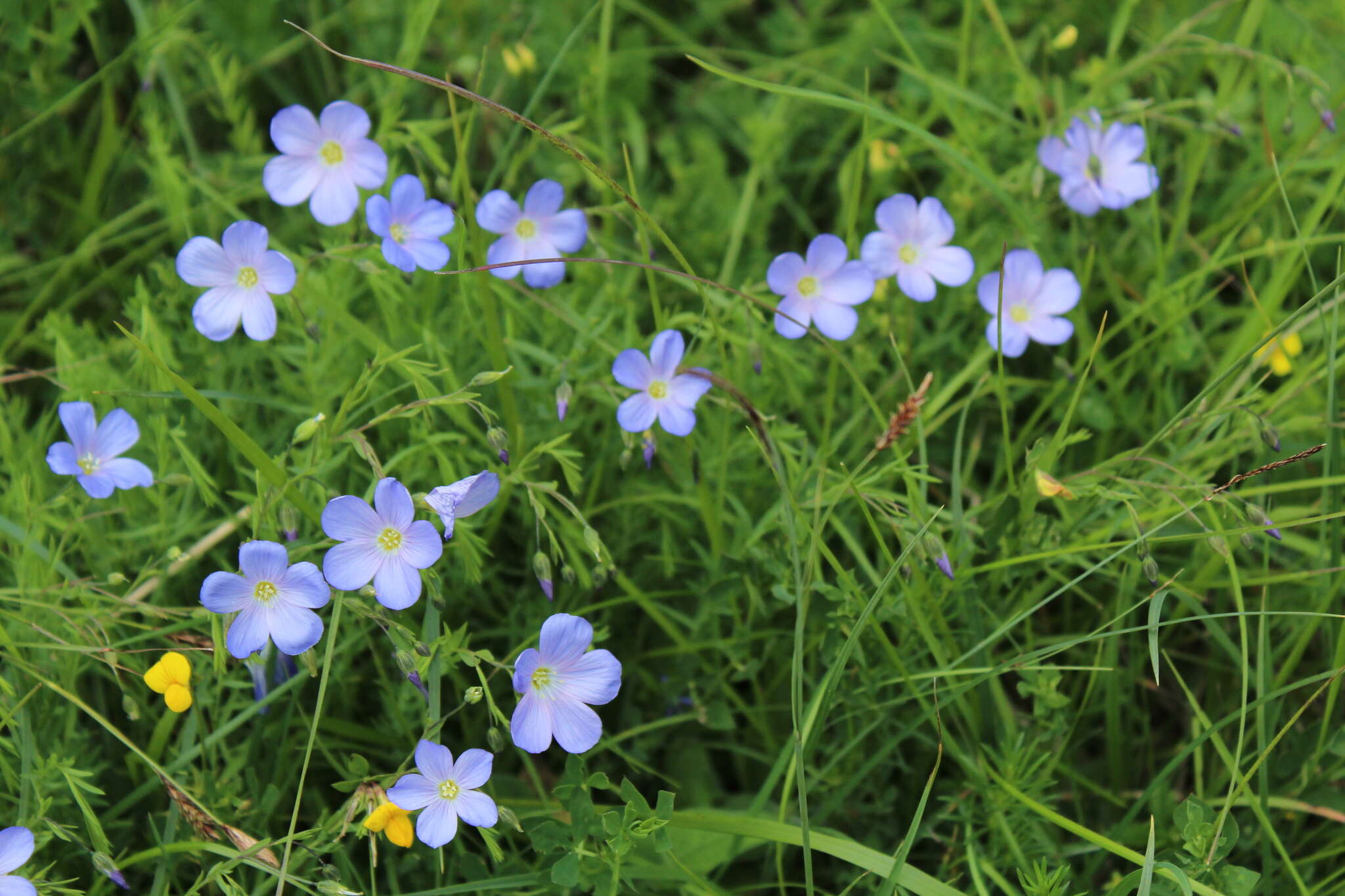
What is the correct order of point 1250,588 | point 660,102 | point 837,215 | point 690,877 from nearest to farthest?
point 690,877 → point 1250,588 → point 837,215 → point 660,102

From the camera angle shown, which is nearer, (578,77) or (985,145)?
(985,145)

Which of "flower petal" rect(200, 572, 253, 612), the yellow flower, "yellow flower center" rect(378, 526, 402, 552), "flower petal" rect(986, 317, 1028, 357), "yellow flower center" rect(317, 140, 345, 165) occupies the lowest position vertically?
the yellow flower

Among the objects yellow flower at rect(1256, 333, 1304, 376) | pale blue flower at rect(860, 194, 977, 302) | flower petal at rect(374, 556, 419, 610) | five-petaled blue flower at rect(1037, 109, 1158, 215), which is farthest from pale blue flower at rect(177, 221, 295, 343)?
yellow flower at rect(1256, 333, 1304, 376)

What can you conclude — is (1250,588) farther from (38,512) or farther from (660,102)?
(38,512)

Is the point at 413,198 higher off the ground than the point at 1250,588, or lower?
higher

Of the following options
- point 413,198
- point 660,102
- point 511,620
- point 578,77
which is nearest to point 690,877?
point 511,620

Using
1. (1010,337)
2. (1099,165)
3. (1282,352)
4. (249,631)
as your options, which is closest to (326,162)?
(249,631)

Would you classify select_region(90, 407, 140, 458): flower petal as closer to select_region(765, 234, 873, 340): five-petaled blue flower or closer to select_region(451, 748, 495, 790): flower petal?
select_region(451, 748, 495, 790): flower petal

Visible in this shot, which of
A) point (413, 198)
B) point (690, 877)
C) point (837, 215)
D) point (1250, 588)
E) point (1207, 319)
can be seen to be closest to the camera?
point (690, 877)
